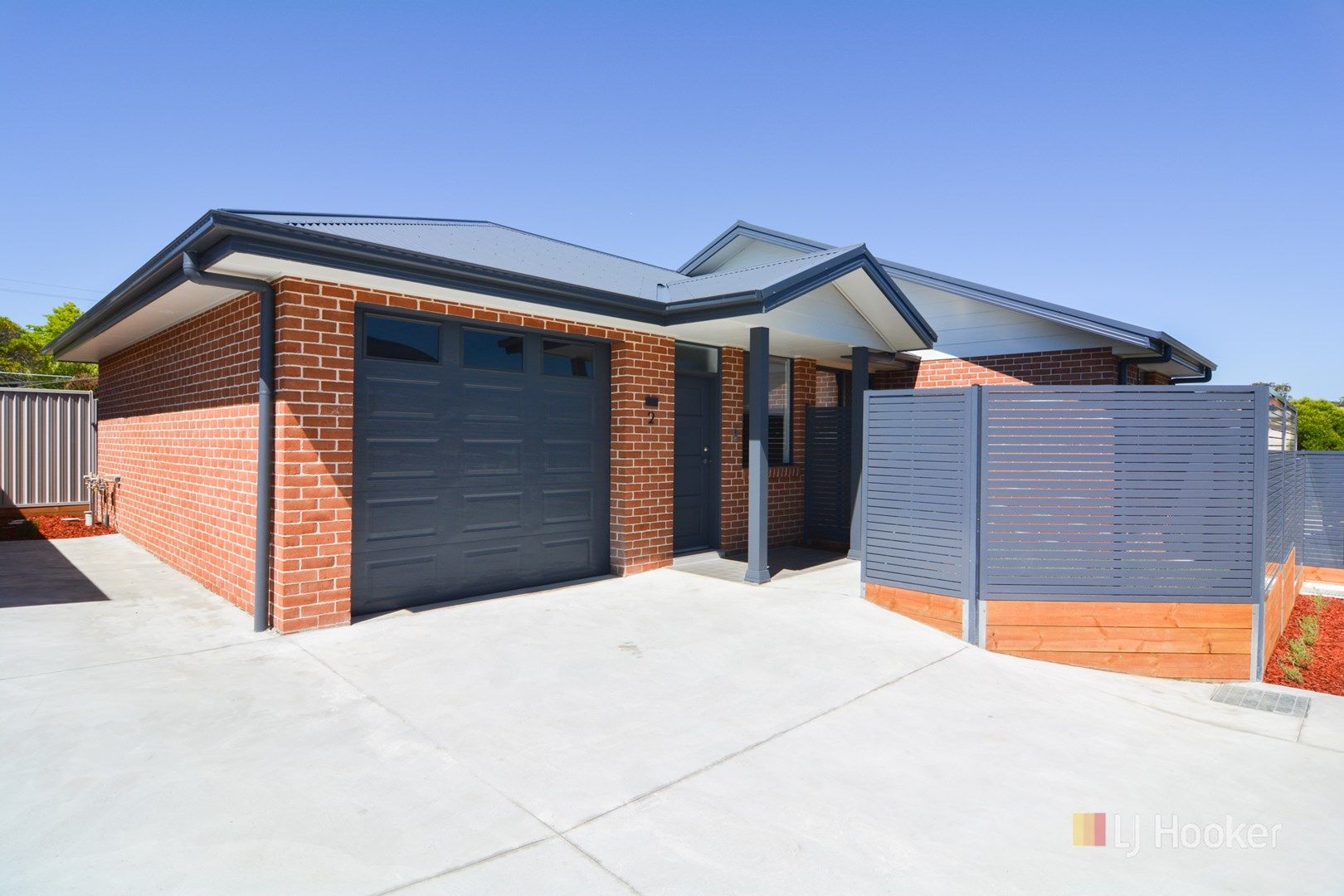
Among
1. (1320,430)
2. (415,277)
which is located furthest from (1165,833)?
(1320,430)

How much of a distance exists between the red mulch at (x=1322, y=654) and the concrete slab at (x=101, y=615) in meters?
8.49

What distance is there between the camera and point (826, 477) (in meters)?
10.2

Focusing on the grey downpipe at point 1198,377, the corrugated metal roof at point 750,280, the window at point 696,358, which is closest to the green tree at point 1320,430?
the grey downpipe at point 1198,377

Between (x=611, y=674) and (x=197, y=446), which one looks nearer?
(x=611, y=674)

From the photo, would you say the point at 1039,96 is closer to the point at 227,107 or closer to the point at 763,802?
the point at 763,802

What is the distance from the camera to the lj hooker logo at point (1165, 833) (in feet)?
9.73

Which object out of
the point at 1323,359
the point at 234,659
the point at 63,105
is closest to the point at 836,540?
the point at 234,659

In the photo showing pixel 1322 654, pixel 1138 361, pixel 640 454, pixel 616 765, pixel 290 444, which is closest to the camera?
pixel 616 765

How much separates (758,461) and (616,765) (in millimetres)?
4461

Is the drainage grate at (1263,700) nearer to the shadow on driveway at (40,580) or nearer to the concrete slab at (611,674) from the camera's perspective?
the concrete slab at (611,674)

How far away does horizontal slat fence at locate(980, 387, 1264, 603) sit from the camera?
5.44m

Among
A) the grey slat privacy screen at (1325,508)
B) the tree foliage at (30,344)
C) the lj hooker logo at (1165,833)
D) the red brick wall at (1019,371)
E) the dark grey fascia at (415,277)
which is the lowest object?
the lj hooker logo at (1165,833)

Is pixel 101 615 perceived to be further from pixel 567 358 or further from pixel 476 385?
pixel 567 358

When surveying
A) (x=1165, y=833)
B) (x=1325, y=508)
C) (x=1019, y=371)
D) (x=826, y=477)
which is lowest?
(x=1165, y=833)
